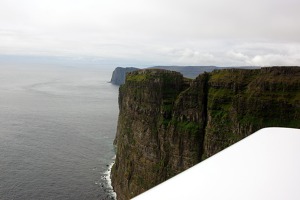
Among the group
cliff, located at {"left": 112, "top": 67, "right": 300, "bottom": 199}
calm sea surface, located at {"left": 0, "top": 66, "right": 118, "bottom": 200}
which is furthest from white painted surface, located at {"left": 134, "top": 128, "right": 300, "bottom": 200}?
calm sea surface, located at {"left": 0, "top": 66, "right": 118, "bottom": 200}

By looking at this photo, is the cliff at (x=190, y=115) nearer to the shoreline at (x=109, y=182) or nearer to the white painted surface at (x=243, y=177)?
the shoreline at (x=109, y=182)

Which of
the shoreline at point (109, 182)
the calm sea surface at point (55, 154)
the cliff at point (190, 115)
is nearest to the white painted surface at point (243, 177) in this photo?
the cliff at point (190, 115)

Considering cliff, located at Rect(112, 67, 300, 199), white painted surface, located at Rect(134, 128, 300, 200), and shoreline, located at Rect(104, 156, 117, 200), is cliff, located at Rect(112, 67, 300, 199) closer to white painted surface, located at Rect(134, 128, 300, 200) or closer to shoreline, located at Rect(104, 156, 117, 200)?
shoreline, located at Rect(104, 156, 117, 200)

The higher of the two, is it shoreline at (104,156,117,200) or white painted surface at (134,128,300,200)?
white painted surface at (134,128,300,200)

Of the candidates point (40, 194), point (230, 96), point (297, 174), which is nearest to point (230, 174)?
point (297, 174)

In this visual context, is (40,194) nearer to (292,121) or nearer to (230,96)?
(230,96)

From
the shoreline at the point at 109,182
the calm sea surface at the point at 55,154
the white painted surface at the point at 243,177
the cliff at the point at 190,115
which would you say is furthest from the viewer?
the shoreline at the point at 109,182

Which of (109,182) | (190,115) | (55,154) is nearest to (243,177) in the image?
(190,115)
